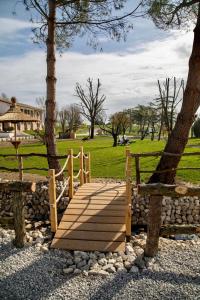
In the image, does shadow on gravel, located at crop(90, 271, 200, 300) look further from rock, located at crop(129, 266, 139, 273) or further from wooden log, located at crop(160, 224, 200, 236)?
wooden log, located at crop(160, 224, 200, 236)

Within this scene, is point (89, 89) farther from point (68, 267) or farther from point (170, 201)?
point (68, 267)

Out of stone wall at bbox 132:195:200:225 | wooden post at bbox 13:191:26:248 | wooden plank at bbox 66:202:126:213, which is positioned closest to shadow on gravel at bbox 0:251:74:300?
wooden post at bbox 13:191:26:248

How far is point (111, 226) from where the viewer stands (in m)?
6.08

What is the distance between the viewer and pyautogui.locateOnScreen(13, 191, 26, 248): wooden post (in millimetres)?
5270

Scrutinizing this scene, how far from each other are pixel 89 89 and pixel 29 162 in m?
27.7

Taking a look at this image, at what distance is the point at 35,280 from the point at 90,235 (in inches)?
61.5

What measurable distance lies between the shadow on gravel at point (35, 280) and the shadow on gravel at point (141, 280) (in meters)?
0.56

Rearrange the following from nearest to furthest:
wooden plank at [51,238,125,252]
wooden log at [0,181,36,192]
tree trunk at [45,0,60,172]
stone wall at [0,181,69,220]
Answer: wooden log at [0,181,36,192] → wooden plank at [51,238,125,252] → stone wall at [0,181,69,220] → tree trunk at [45,0,60,172]

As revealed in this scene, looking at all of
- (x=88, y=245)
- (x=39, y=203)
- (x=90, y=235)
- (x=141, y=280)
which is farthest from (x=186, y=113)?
(x=141, y=280)

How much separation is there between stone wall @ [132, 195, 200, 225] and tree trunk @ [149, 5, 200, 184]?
2.06 feet

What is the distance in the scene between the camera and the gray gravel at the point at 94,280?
160 inches

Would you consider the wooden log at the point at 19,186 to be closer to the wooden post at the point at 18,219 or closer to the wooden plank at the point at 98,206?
the wooden post at the point at 18,219

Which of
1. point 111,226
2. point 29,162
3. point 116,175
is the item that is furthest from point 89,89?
point 111,226

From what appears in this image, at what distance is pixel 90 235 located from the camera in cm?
576
